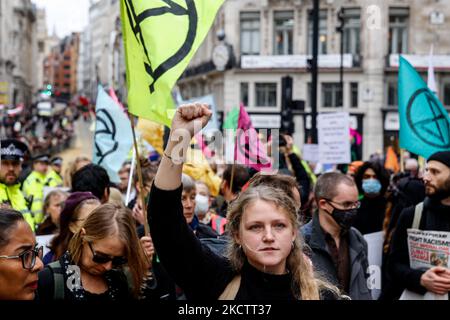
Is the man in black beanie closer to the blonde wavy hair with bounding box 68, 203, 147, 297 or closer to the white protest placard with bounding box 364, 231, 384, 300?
the white protest placard with bounding box 364, 231, 384, 300

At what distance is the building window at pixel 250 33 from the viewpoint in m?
38.3

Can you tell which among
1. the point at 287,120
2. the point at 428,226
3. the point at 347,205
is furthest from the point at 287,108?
the point at 347,205

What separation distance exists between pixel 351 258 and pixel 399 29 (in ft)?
106

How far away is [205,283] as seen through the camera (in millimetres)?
2861

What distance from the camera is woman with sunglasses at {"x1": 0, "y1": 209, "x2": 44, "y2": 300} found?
2930 millimetres

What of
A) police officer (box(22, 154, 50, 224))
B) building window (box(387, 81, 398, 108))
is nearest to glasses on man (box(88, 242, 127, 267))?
police officer (box(22, 154, 50, 224))

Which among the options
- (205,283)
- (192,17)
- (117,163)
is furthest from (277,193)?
(117,163)

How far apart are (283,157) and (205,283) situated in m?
5.39

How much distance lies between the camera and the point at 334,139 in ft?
35.8

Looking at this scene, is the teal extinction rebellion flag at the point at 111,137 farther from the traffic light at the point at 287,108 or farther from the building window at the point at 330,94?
the building window at the point at 330,94

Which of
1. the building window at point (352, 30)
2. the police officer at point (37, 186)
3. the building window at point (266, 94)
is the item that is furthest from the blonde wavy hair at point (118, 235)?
the building window at point (266, 94)

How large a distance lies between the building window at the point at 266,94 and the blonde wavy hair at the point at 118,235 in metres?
35.4

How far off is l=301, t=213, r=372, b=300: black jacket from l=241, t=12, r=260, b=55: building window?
34.1 meters
